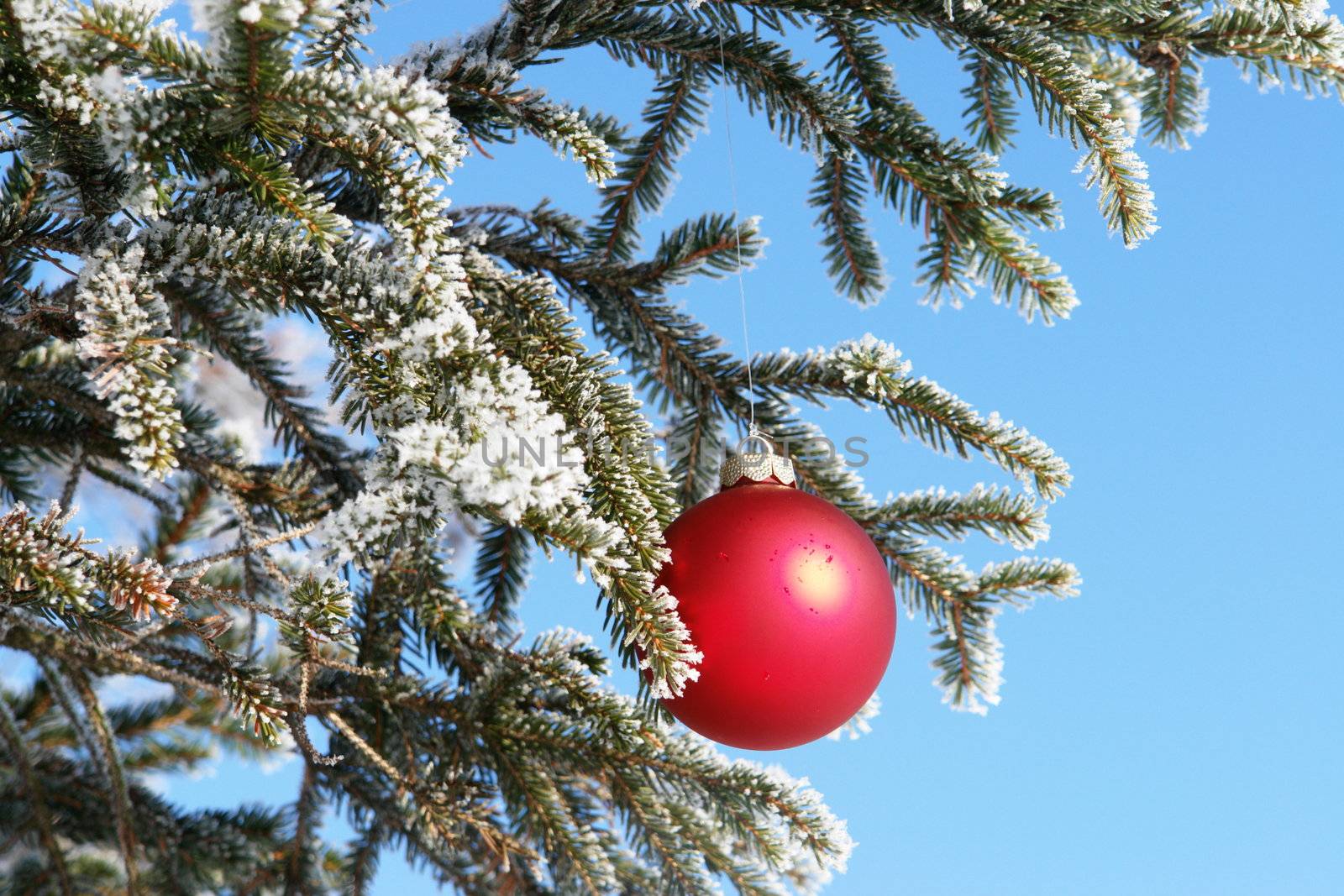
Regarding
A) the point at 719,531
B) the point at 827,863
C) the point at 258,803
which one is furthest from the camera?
the point at 258,803

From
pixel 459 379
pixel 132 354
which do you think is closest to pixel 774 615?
pixel 459 379

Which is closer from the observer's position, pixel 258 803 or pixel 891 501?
pixel 891 501

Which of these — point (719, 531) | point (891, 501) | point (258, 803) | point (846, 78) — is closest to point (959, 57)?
point (846, 78)

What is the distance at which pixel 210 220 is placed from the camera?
1012 millimetres

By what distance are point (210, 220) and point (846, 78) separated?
84 centimetres

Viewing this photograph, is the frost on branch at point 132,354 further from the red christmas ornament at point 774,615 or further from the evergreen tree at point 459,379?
the red christmas ornament at point 774,615

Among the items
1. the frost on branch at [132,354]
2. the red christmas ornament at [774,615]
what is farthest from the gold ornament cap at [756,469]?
the frost on branch at [132,354]

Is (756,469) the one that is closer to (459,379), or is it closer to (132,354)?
(459,379)

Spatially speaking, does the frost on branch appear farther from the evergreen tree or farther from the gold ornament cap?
the gold ornament cap

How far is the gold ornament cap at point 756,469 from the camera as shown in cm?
123

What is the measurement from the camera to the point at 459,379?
2.95ft

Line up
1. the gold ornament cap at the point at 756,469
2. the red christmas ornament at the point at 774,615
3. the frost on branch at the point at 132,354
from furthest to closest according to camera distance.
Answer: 1. the gold ornament cap at the point at 756,469
2. the red christmas ornament at the point at 774,615
3. the frost on branch at the point at 132,354

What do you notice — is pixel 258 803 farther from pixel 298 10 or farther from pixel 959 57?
pixel 959 57

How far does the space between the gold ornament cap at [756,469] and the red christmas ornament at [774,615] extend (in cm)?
8
